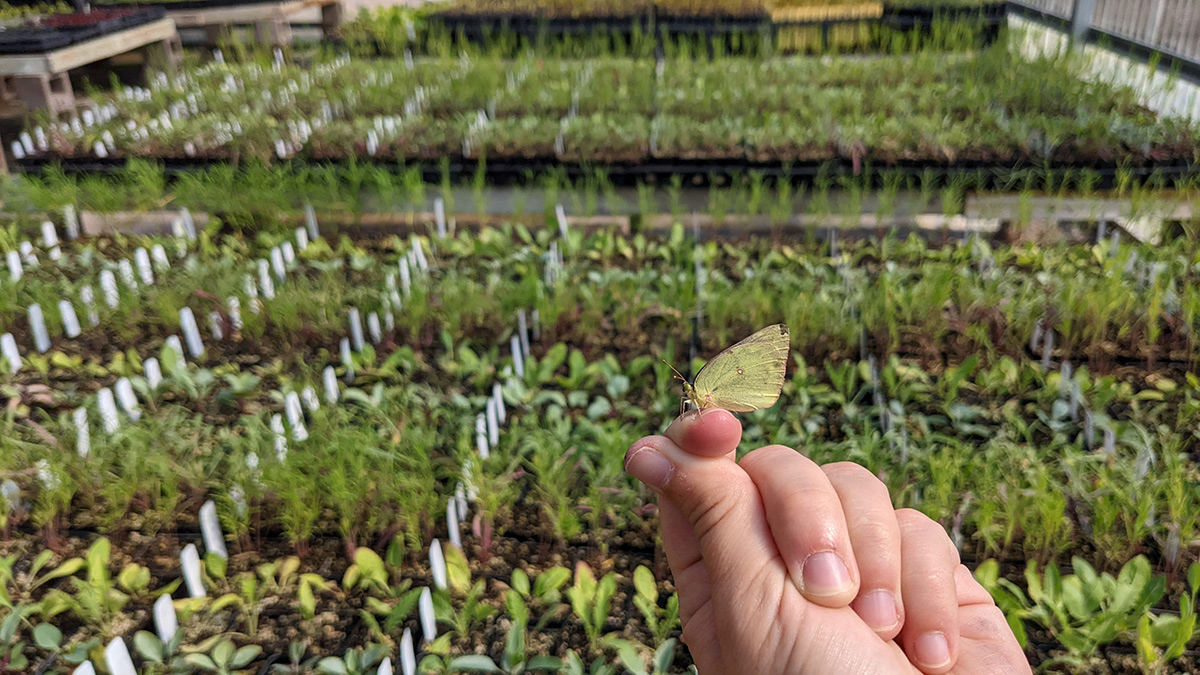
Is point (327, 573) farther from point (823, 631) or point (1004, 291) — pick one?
point (1004, 291)

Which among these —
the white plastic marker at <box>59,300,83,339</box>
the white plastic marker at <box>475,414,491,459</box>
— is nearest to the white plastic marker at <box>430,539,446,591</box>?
the white plastic marker at <box>475,414,491,459</box>

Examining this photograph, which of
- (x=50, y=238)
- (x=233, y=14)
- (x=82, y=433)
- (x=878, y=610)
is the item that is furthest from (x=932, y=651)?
(x=233, y=14)

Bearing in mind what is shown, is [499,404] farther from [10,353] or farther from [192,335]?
[10,353]

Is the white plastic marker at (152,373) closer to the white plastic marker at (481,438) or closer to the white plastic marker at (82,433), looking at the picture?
the white plastic marker at (82,433)

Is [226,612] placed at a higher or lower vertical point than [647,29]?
lower

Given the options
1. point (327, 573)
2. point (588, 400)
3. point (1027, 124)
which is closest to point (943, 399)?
point (588, 400)

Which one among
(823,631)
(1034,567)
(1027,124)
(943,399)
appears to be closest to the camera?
(823,631)
